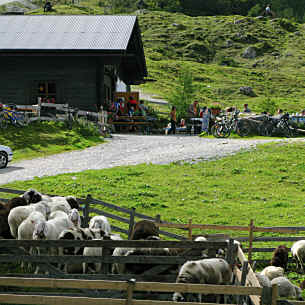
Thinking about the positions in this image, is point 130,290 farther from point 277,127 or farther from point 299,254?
point 277,127

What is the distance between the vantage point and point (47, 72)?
28234 millimetres

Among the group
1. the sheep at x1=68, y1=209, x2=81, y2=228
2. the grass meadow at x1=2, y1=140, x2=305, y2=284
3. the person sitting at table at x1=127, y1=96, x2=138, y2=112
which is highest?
the person sitting at table at x1=127, y1=96, x2=138, y2=112

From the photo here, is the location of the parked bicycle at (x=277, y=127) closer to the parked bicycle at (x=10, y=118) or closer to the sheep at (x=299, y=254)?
the parked bicycle at (x=10, y=118)

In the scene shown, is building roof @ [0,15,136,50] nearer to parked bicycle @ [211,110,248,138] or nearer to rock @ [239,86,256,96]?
parked bicycle @ [211,110,248,138]

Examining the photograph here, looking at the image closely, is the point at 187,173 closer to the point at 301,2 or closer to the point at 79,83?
the point at 79,83

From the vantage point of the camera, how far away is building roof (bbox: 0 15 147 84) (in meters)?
26.7

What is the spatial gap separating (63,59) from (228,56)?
7990 cm

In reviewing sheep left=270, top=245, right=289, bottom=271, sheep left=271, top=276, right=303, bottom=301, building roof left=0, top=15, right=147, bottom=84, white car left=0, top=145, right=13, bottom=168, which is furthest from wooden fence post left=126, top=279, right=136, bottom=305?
building roof left=0, top=15, right=147, bottom=84


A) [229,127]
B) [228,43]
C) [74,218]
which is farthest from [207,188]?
[228,43]

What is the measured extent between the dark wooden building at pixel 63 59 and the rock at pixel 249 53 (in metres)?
75.7

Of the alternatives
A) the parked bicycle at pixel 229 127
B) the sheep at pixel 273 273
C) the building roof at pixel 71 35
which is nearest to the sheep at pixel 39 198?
the sheep at pixel 273 273

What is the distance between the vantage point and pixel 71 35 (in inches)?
1123

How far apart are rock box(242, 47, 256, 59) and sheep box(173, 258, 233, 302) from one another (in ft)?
328

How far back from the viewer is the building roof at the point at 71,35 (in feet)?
87.5
